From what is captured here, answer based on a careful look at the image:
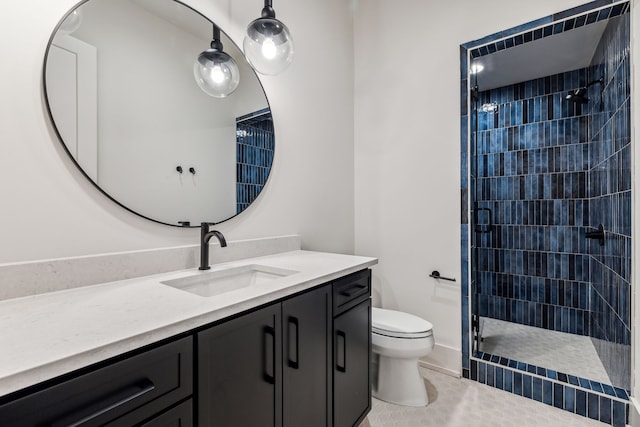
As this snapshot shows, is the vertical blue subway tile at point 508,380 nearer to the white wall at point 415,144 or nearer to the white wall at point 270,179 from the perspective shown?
the white wall at point 415,144

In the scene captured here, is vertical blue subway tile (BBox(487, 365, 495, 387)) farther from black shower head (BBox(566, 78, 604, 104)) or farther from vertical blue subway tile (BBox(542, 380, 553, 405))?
black shower head (BBox(566, 78, 604, 104))

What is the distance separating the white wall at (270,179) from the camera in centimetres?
101

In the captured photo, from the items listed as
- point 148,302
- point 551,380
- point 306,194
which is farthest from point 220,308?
point 551,380

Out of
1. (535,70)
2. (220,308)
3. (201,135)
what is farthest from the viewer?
(535,70)

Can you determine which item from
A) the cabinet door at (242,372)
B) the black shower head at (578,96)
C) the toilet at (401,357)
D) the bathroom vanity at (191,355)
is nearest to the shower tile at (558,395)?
the toilet at (401,357)

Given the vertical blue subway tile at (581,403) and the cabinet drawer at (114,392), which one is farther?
the vertical blue subway tile at (581,403)

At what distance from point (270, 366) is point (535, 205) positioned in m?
2.96

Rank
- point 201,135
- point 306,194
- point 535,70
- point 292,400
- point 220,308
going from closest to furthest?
point 220,308, point 292,400, point 201,135, point 306,194, point 535,70

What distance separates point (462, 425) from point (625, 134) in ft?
5.89

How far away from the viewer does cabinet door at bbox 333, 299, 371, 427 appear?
1.38 meters

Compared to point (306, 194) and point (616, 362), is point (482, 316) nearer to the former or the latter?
point (616, 362)

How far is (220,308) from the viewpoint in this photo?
86 cm

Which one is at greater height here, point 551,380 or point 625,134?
point 625,134

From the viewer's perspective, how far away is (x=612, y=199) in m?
1.93
